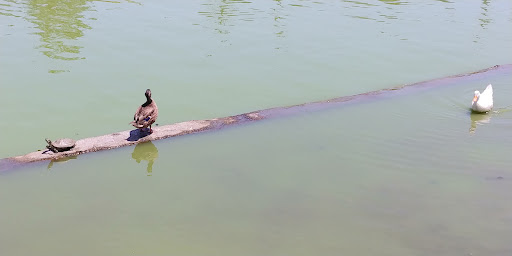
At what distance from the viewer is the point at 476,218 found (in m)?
6.02

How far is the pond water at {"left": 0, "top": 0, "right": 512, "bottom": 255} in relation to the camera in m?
5.69

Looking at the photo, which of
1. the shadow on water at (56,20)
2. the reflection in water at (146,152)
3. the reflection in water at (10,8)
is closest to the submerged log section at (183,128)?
the reflection in water at (146,152)

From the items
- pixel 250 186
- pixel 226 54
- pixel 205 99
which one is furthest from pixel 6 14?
pixel 250 186

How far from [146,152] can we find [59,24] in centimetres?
808

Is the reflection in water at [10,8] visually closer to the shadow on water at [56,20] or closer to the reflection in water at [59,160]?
the shadow on water at [56,20]

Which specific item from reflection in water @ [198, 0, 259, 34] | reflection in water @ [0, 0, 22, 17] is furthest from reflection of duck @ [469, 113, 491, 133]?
reflection in water @ [0, 0, 22, 17]

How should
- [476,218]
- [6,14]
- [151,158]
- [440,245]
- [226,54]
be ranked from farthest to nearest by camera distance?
1. [6,14]
2. [226,54]
3. [151,158]
4. [476,218]
5. [440,245]

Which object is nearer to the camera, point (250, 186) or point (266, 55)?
point (250, 186)

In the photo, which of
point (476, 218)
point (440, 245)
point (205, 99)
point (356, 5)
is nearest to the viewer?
point (440, 245)

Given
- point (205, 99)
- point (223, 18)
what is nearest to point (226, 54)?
point (205, 99)

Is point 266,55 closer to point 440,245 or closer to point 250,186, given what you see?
point 250,186

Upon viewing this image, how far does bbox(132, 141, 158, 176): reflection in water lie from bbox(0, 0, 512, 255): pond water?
2 centimetres

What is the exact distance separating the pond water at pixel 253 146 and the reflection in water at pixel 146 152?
2 centimetres

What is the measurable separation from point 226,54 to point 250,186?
5755mm
